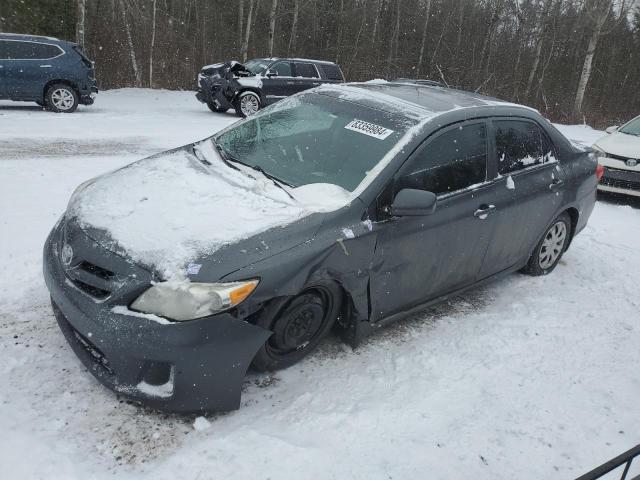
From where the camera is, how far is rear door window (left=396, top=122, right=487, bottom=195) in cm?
346

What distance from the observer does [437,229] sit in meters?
3.57

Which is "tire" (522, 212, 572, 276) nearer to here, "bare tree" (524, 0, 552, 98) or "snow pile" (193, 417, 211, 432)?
"snow pile" (193, 417, 211, 432)

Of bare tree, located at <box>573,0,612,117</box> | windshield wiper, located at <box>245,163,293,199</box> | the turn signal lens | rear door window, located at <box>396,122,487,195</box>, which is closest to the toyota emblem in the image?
the turn signal lens

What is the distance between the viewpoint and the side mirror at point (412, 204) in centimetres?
319

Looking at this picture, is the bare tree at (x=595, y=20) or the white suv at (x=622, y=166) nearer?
the white suv at (x=622, y=166)

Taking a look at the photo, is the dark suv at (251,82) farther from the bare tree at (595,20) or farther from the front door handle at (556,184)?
the bare tree at (595,20)

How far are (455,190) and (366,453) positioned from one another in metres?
1.92

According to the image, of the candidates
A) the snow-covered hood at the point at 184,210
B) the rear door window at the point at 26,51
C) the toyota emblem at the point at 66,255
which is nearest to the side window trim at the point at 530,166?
the snow-covered hood at the point at 184,210

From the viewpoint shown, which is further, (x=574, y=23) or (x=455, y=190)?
(x=574, y=23)

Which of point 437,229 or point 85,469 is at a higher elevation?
point 437,229

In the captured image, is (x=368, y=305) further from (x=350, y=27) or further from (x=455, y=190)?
(x=350, y=27)

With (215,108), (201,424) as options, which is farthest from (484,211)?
(215,108)

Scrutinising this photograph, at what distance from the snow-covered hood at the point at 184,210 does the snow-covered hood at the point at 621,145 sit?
7098 millimetres

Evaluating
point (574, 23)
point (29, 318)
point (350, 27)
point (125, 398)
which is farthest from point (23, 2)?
point (574, 23)
